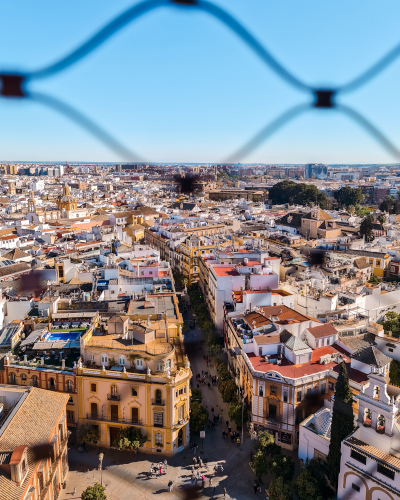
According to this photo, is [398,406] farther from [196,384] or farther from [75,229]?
[75,229]

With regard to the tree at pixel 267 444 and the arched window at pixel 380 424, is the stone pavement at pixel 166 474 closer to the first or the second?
the tree at pixel 267 444

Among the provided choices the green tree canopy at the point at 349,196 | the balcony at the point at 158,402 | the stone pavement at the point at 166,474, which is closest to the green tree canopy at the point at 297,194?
the green tree canopy at the point at 349,196

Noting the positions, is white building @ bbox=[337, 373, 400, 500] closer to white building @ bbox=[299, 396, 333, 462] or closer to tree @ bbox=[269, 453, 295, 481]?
Answer: white building @ bbox=[299, 396, 333, 462]

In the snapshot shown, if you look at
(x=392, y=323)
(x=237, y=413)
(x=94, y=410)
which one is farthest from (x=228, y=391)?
(x=392, y=323)

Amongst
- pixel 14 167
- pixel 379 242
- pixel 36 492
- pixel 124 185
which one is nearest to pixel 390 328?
pixel 36 492

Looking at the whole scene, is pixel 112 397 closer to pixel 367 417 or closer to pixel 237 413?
pixel 237 413

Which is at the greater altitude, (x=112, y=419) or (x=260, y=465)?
(x=112, y=419)

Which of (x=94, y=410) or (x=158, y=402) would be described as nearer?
(x=158, y=402)
